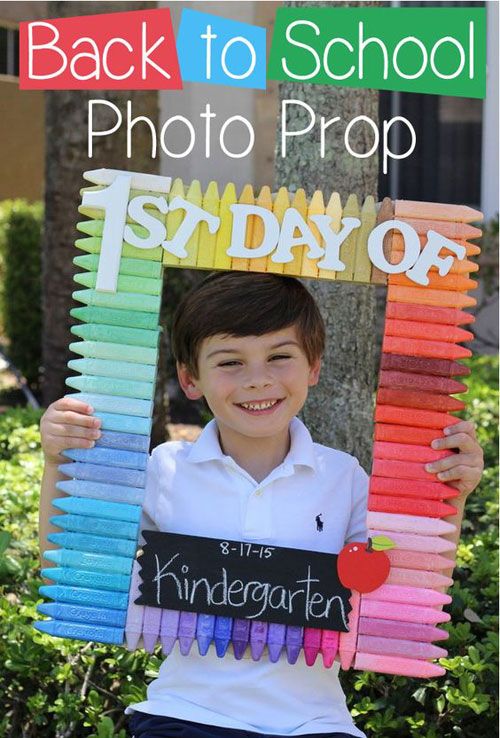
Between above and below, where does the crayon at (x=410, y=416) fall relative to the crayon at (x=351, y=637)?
above

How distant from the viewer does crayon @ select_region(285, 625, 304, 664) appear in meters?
2.06

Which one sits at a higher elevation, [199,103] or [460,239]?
[199,103]

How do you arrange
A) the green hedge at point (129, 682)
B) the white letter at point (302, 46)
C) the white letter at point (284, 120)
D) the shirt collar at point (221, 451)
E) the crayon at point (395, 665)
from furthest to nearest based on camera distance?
1. the white letter at point (284, 120)
2. the white letter at point (302, 46)
3. the green hedge at point (129, 682)
4. the shirt collar at point (221, 451)
5. the crayon at point (395, 665)

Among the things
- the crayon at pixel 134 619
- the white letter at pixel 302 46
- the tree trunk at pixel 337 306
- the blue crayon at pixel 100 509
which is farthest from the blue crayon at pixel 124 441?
the tree trunk at pixel 337 306

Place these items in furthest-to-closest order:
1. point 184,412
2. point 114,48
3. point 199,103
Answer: point 199,103
point 184,412
point 114,48

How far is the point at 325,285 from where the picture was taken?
3.24 m

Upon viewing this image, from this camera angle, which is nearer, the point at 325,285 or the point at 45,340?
the point at 325,285

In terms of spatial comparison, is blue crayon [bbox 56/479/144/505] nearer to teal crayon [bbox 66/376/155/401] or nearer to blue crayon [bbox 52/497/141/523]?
blue crayon [bbox 52/497/141/523]

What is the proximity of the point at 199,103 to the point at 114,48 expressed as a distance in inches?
210

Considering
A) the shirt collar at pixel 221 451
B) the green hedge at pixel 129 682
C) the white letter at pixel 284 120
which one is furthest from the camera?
the white letter at pixel 284 120

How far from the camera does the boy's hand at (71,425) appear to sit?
2.10 m

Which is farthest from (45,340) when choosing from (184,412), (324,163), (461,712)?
(461,712)

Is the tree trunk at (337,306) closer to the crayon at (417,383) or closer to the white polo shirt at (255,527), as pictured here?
the white polo shirt at (255,527)

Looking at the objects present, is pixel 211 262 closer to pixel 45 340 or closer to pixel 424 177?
pixel 45 340
